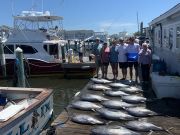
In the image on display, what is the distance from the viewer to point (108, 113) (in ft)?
25.3

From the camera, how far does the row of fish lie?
6787 mm

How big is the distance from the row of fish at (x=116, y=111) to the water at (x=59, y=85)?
4.34 meters

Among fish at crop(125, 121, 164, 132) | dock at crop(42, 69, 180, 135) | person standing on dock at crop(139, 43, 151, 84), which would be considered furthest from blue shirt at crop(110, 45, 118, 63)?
fish at crop(125, 121, 164, 132)

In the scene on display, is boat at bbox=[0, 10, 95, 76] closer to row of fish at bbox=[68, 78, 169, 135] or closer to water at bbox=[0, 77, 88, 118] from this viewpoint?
water at bbox=[0, 77, 88, 118]

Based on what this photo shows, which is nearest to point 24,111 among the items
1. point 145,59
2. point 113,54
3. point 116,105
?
point 116,105

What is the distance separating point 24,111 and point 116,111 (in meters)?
2.06

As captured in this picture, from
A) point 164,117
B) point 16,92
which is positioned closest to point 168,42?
point 164,117

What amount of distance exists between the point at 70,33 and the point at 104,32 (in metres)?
5.19

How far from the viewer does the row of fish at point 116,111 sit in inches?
267

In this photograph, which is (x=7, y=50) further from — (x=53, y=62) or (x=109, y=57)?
(x=109, y=57)

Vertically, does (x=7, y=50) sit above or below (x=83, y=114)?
above

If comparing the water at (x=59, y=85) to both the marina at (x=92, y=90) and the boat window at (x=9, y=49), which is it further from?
the boat window at (x=9, y=49)

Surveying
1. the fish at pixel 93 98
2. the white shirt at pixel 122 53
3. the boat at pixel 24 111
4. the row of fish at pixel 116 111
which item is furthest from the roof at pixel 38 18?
the boat at pixel 24 111

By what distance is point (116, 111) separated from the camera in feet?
26.1
